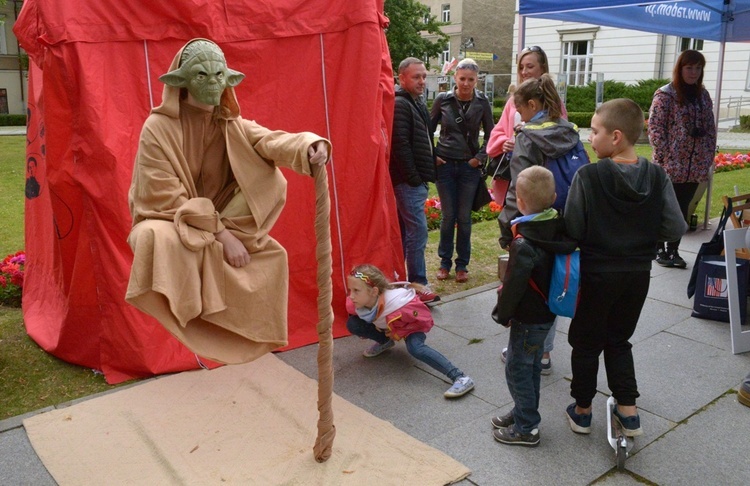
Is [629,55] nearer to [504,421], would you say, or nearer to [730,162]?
[730,162]

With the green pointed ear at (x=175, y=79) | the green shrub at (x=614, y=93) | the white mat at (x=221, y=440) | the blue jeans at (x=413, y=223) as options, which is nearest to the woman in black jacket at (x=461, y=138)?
the blue jeans at (x=413, y=223)

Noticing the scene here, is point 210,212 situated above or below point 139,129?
below

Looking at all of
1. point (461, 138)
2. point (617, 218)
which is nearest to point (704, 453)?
point (617, 218)

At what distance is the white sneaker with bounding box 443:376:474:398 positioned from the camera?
4027mm

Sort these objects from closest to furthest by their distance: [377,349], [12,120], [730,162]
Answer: [377,349]
[730,162]
[12,120]

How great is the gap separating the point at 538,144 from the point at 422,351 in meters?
1.48

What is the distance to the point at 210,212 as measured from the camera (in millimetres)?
3080

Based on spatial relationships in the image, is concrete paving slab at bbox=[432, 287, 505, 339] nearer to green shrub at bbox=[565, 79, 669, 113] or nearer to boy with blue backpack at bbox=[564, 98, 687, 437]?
boy with blue backpack at bbox=[564, 98, 687, 437]

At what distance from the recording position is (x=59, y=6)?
156 inches

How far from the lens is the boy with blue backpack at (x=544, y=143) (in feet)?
12.6

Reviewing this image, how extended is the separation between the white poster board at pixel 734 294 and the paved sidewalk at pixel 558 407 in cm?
9

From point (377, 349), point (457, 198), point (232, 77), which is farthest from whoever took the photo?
point (457, 198)

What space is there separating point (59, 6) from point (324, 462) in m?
3.09

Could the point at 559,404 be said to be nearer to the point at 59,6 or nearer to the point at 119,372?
the point at 119,372
